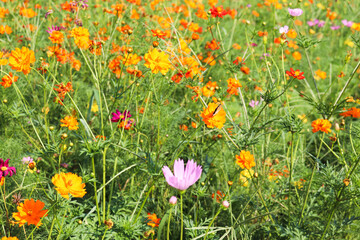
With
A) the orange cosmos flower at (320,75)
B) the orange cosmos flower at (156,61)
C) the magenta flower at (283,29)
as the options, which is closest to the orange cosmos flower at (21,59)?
the orange cosmos flower at (156,61)

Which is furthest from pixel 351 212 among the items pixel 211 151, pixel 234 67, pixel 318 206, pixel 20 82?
pixel 20 82

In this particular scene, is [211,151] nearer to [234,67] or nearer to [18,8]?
[234,67]

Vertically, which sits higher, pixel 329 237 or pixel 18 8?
pixel 18 8

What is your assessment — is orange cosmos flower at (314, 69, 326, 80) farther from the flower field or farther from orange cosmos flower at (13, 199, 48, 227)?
orange cosmos flower at (13, 199, 48, 227)

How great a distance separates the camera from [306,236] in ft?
3.88

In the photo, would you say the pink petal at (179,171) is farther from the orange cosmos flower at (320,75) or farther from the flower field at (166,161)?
the orange cosmos flower at (320,75)

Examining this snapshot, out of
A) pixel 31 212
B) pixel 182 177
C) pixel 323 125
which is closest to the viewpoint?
pixel 182 177

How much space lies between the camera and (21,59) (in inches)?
46.3

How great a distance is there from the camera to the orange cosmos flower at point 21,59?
1147mm

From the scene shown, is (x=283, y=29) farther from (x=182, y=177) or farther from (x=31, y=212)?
(x=31, y=212)

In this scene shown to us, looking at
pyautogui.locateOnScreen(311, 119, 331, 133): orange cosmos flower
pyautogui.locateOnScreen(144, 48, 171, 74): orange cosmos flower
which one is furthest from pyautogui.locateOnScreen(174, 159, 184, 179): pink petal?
pyautogui.locateOnScreen(311, 119, 331, 133): orange cosmos flower

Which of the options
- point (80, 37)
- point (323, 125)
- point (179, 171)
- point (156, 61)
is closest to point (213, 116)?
point (179, 171)

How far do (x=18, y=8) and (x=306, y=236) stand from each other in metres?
2.37

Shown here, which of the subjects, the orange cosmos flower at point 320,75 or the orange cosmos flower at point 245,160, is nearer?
the orange cosmos flower at point 245,160
